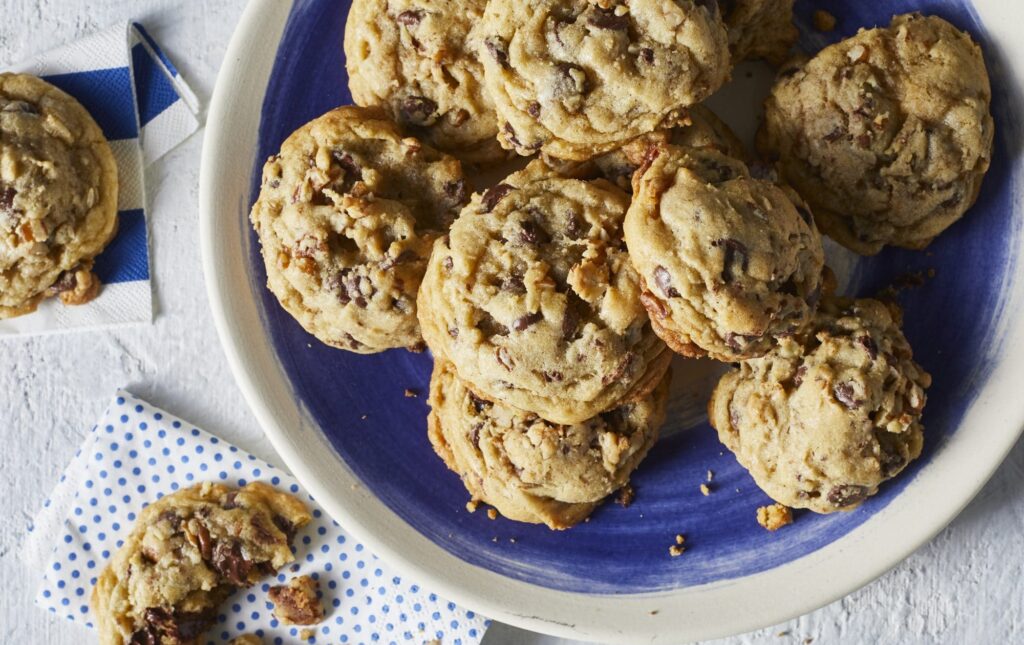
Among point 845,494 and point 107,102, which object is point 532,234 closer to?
point 845,494

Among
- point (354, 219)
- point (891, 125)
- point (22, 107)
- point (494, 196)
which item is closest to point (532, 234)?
point (494, 196)

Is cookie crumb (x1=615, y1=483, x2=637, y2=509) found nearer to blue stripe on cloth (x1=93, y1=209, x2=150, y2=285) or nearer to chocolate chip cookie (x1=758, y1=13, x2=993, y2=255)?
chocolate chip cookie (x1=758, y1=13, x2=993, y2=255)

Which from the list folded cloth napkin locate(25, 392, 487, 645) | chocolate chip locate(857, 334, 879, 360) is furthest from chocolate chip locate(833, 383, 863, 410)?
folded cloth napkin locate(25, 392, 487, 645)

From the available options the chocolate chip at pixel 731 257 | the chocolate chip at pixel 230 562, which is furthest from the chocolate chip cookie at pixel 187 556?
the chocolate chip at pixel 731 257

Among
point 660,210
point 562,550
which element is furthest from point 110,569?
point 660,210

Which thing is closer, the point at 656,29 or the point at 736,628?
the point at 656,29

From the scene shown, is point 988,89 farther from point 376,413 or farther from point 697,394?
point 376,413
